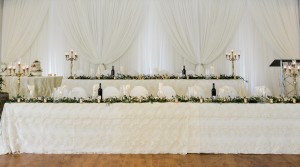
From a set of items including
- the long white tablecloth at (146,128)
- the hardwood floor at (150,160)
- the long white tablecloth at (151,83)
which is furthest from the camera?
the long white tablecloth at (151,83)

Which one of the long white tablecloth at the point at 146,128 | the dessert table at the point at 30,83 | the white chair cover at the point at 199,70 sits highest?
the white chair cover at the point at 199,70

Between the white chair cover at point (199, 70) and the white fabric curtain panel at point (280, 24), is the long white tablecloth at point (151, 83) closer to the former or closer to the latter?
the white chair cover at point (199, 70)

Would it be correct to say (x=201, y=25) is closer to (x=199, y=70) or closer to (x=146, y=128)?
(x=199, y=70)

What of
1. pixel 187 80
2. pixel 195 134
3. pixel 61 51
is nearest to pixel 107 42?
pixel 61 51

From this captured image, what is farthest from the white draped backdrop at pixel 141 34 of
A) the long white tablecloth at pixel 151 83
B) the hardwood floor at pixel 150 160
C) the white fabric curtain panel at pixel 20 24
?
the hardwood floor at pixel 150 160

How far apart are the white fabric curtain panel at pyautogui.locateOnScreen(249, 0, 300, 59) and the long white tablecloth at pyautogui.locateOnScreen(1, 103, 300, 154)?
5932 millimetres

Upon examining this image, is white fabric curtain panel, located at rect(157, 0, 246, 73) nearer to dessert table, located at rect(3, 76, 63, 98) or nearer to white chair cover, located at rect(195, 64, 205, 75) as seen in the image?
white chair cover, located at rect(195, 64, 205, 75)

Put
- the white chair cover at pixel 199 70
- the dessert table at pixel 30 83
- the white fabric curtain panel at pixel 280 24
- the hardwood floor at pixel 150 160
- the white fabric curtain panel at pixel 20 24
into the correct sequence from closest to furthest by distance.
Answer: the hardwood floor at pixel 150 160 → the dessert table at pixel 30 83 → the white chair cover at pixel 199 70 → the white fabric curtain panel at pixel 280 24 → the white fabric curtain panel at pixel 20 24

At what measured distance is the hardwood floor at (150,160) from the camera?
3332 millimetres

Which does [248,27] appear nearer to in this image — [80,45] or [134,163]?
[80,45]

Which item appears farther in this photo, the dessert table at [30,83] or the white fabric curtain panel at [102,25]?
the white fabric curtain panel at [102,25]

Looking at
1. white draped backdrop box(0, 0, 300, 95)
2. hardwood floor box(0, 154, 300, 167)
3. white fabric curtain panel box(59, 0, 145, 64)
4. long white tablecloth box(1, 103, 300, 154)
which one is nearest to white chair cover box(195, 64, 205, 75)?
white draped backdrop box(0, 0, 300, 95)

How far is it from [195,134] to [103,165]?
1.38 meters

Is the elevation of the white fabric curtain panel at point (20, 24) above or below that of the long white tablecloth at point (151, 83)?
above
